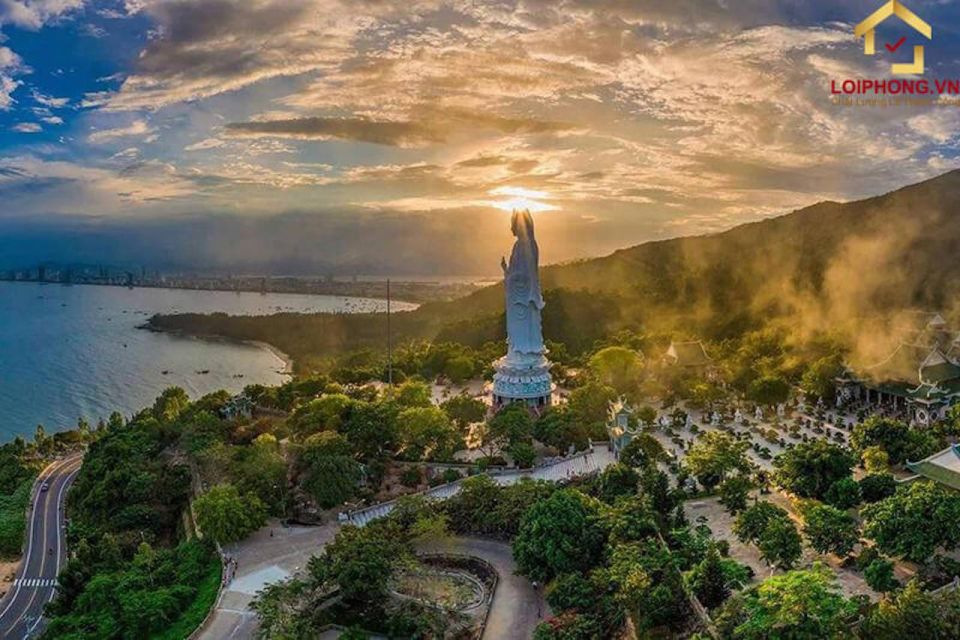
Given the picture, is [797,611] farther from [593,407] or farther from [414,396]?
[414,396]

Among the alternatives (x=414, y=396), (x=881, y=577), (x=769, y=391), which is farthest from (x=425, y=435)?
(x=881, y=577)

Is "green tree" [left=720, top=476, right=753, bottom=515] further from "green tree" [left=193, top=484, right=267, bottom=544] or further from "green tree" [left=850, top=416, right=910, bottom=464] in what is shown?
"green tree" [left=193, top=484, right=267, bottom=544]

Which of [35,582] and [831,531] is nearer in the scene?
[831,531]

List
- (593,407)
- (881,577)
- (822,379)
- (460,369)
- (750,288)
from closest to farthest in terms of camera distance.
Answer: (881,577), (593,407), (822,379), (460,369), (750,288)

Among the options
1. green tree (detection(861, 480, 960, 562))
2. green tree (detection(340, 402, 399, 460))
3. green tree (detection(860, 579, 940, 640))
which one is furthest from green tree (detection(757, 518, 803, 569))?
green tree (detection(340, 402, 399, 460))

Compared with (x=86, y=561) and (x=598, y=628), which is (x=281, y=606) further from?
(x=86, y=561)

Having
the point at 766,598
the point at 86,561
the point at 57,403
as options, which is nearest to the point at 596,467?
the point at 766,598
